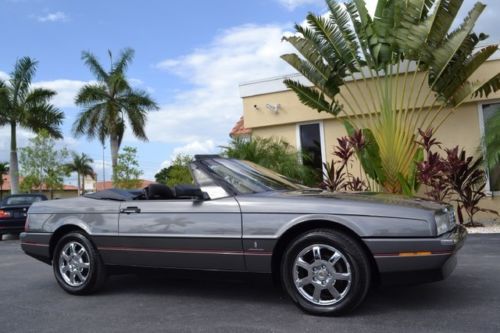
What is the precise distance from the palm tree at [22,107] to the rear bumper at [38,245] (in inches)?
953

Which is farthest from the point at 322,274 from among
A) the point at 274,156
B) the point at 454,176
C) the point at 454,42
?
the point at 274,156

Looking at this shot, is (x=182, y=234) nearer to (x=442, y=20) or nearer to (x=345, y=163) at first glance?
(x=345, y=163)

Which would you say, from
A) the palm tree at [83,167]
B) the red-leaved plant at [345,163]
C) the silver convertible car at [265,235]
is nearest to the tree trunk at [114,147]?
the red-leaved plant at [345,163]

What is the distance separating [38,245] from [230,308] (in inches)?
102

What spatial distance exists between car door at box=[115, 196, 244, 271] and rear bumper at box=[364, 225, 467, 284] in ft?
4.13

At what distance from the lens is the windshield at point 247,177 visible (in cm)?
502

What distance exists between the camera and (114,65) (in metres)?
31.5

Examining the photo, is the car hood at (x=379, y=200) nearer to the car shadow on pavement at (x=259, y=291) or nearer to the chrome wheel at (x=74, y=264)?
the car shadow on pavement at (x=259, y=291)

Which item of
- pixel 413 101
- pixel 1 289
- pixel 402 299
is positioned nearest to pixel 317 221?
pixel 402 299

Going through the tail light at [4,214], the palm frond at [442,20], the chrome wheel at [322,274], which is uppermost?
the palm frond at [442,20]

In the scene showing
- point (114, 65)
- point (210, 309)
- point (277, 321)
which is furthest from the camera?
point (114, 65)

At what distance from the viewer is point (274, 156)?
44.1 ft

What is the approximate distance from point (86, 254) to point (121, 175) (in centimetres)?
2263

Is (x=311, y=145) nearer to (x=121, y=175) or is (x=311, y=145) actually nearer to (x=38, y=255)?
(x=38, y=255)
